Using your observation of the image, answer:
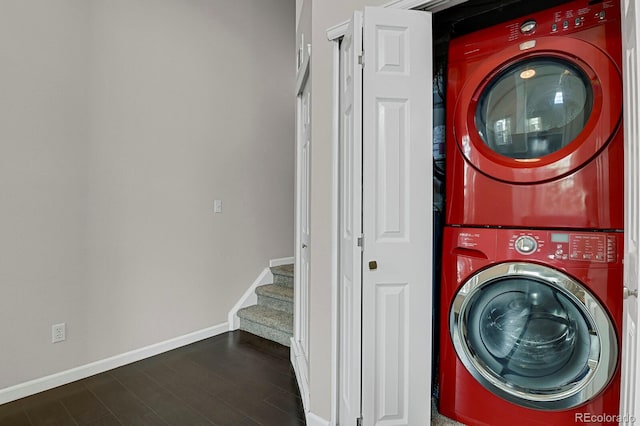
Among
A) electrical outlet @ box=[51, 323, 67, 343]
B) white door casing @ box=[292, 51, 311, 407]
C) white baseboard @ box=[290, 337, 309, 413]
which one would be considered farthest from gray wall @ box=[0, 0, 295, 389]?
white baseboard @ box=[290, 337, 309, 413]

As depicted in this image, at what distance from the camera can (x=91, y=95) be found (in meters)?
2.39

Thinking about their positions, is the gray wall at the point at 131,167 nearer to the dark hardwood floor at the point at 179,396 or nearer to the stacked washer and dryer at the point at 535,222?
the dark hardwood floor at the point at 179,396

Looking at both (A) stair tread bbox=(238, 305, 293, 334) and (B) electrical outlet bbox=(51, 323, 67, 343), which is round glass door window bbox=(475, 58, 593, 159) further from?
(B) electrical outlet bbox=(51, 323, 67, 343)

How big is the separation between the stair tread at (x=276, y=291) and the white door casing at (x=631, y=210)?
96.9 inches

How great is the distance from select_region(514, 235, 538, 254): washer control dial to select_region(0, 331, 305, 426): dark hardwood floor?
4.56 ft

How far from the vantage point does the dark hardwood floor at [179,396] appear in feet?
6.19

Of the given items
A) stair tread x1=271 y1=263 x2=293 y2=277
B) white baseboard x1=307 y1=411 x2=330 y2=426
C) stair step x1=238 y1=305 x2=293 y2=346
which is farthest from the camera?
stair tread x1=271 y1=263 x2=293 y2=277

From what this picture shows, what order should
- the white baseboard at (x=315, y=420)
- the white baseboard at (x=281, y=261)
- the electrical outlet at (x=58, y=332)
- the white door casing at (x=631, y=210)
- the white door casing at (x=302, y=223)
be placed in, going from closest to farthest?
the white door casing at (x=631, y=210) → the white baseboard at (x=315, y=420) → the electrical outlet at (x=58, y=332) → the white door casing at (x=302, y=223) → the white baseboard at (x=281, y=261)

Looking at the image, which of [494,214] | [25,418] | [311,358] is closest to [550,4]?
[494,214]

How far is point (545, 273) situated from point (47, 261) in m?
2.72

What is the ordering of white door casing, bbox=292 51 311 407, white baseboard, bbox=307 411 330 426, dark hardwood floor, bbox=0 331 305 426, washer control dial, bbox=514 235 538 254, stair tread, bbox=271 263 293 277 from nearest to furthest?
washer control dial, bbox=514 235 538 254 → white baseboard, bbox=307 411 330 426 → dark hardwood floor, bbox=0 331 305 426 → white door casing, bbox=292 51 311 407 → stair tread, bbox=271 263 293 277

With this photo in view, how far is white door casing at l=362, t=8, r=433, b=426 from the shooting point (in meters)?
1.43

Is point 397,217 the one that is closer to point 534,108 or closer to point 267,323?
point 534,108

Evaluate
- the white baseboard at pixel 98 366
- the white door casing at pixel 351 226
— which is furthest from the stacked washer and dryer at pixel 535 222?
the white baseboard at pixel 98 366
